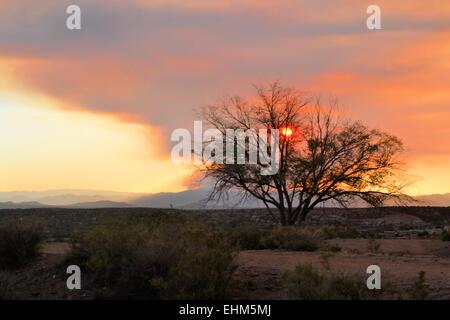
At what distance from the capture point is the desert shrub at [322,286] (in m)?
12.4

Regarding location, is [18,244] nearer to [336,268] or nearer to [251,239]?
[251,239]

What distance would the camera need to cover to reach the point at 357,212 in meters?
62.0

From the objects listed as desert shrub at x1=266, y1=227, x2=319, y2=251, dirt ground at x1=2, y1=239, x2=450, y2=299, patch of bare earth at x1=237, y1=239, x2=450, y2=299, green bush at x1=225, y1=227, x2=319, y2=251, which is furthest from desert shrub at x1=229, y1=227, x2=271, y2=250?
dirt ground at x1=2, y1=239, x2=450, y2=299

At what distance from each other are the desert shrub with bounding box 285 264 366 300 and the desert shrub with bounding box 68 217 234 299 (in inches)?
74.6

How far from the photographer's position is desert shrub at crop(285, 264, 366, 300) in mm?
12352

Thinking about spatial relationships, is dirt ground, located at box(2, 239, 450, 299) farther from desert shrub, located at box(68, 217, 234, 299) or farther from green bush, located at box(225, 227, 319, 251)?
green bush, located at box(225, 227, 319, 251)

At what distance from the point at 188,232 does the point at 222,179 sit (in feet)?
70.4

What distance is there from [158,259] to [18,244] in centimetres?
720

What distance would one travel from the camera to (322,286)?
1256 centimetres

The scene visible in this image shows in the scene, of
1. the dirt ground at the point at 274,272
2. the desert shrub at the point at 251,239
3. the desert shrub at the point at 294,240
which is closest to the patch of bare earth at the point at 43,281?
the dirt ground at the point at 274,272

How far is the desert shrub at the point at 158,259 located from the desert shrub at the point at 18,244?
7.95 feet

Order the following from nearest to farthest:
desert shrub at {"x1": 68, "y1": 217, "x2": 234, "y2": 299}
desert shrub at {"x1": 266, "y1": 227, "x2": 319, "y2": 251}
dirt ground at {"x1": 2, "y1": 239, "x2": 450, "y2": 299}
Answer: desert shrub at {"x1": 68, "y1": 217, "x2": 234, "y2": 299} < dirt ground at {"x1": 2, "y1": 239, "x2": 450, "y2": 299} < desert shrub at {"x1": 266, "y1": 227, "x2": 319, "y2": 251}

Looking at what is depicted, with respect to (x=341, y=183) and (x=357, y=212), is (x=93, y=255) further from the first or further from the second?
(x=357, y=212)

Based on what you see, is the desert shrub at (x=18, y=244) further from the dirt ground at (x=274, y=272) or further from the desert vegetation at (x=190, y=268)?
the dirt ground at (x=274, y=272)
